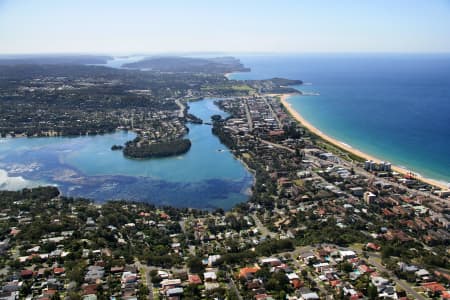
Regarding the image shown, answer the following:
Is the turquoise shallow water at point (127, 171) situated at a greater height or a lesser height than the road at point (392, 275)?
lesser

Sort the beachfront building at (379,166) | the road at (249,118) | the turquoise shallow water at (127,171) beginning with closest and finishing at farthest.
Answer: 1. the turquoise shallow water at (127,171)
2. the beachfront building at (379,166)
3. the road at (249,118)

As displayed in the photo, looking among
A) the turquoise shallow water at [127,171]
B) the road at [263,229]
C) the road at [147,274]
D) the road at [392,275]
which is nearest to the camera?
the road at [392,275]

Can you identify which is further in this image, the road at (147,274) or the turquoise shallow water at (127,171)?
the turquoise shallow water at (127,171)

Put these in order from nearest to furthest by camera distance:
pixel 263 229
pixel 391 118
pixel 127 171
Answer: pixel 263 229
pixel 127 171
pixel 391 118

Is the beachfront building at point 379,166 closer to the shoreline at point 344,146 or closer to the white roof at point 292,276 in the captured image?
the shoreline at point 344,146

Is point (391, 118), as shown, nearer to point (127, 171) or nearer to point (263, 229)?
point (127, 171)

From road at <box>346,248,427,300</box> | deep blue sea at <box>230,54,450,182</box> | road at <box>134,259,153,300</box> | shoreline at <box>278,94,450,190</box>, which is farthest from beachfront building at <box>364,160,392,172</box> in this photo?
road at <box>134,259,153,300</box>

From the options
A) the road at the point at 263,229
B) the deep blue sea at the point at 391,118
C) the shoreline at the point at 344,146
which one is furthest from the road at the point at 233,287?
the deep blue sea at the point at 391,118

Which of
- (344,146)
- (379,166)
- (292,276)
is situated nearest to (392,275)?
(292,276)

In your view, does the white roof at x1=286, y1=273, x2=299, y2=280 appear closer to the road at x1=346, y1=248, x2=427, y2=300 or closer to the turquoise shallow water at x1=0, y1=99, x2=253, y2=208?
the road at x1=346, y1=248, x2=427, y2=300
